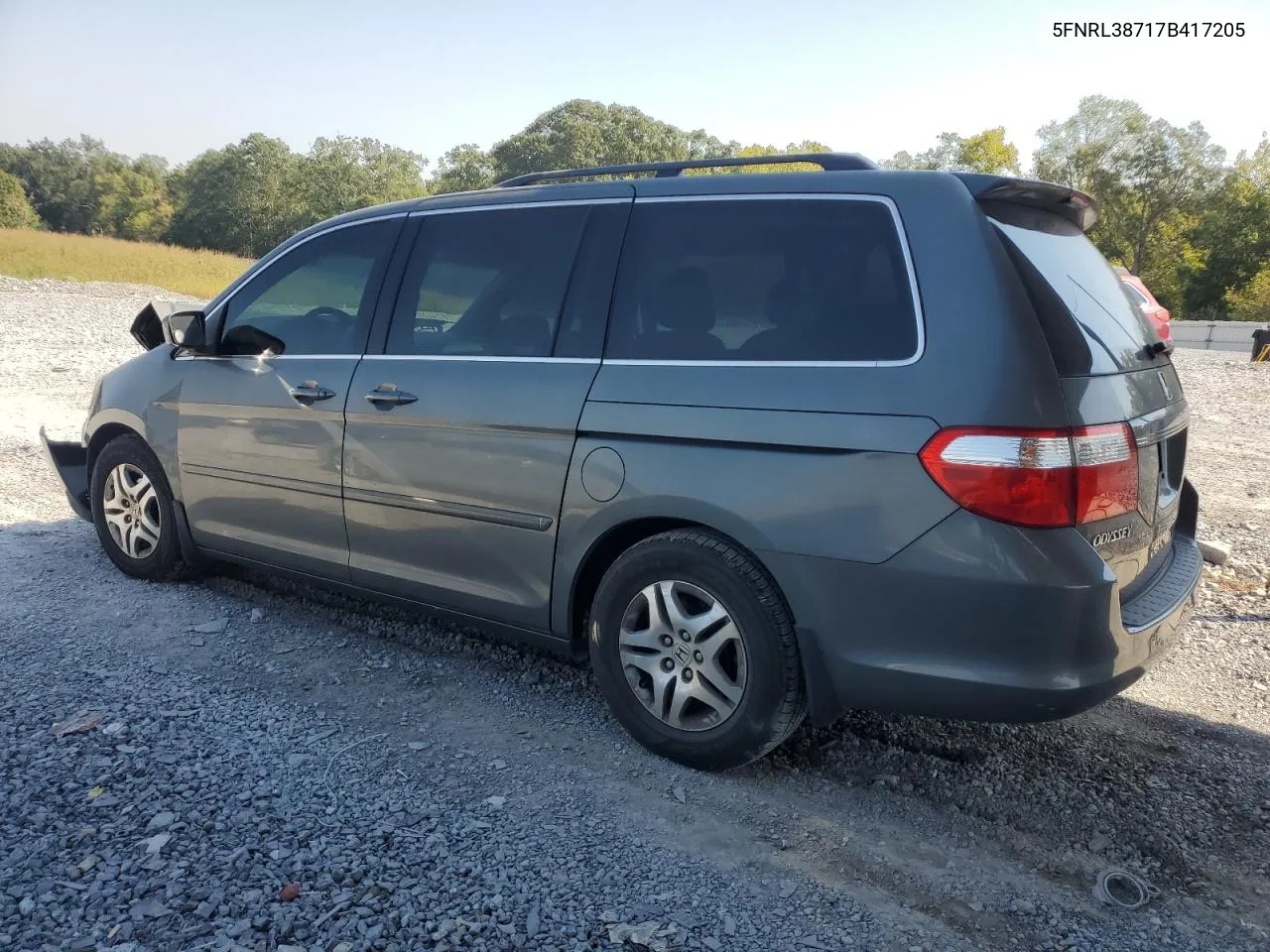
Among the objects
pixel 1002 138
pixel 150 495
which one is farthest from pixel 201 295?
pixel 1002 138

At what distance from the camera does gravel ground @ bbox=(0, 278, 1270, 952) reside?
242 cm

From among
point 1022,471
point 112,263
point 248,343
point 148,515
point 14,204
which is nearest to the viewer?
point 1022,471

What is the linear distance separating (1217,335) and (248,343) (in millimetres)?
34087

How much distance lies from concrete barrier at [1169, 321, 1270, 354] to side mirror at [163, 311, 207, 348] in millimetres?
31847

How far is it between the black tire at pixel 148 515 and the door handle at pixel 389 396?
1.63m

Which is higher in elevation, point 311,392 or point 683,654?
point 311,392

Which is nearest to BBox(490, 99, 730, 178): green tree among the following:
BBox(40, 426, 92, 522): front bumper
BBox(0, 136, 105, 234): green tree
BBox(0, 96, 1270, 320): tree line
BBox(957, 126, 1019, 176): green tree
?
BBox(0, 96, 1270, 320): tree line

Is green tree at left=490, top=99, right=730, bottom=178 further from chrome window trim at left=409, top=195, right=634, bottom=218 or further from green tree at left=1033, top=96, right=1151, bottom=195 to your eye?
chrome window trim at left=409, top=195, right=634, bottom=218

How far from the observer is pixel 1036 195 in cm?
304

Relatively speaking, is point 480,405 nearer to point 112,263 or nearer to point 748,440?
point 748,440

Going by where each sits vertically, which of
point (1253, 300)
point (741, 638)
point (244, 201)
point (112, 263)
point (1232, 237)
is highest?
point (244, 201)

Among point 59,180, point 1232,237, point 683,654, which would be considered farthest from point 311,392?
point 59,180

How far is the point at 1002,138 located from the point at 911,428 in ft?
193

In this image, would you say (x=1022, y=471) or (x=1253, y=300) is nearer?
(x=1022, y=471)
